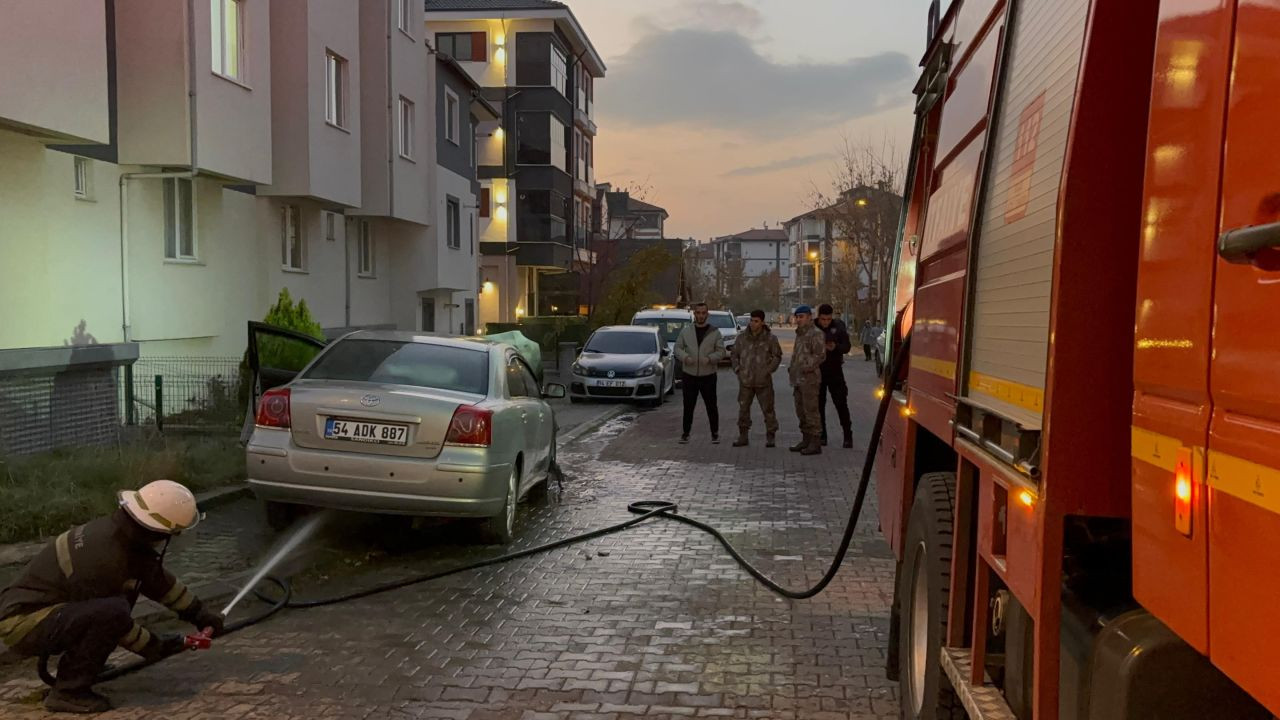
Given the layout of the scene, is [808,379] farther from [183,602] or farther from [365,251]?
[365,251]

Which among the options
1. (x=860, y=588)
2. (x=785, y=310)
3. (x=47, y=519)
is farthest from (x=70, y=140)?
(x=785, y=310)

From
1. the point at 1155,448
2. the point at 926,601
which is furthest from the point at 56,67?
the point at 1155,448

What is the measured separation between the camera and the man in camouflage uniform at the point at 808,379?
13688 mm

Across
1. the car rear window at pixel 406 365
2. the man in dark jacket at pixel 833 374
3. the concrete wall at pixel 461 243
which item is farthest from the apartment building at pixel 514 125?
the car rear window at pixel 406 365

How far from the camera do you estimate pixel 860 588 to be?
22.9 ft

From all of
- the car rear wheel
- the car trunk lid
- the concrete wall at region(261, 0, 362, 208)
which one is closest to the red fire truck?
the car trunk lid

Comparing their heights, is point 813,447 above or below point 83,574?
below

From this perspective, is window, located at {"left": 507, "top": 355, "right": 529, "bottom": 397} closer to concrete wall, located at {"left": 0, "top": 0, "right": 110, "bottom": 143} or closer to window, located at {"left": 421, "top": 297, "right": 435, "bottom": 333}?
Result: concrete wall, located at {"left": 0, "top": 0, "right": 110, "bottom": 143}

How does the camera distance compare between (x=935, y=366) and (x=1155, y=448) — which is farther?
(x=935, y=366)

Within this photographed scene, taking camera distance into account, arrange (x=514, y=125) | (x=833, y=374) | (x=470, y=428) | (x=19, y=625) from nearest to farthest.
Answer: (x=19, y=625) < (x=470, y=428) < (x=833, y=374) < (x=514, y=125)

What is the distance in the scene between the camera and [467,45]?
46.4 metres

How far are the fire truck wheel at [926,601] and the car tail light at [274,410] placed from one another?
474 centimetres

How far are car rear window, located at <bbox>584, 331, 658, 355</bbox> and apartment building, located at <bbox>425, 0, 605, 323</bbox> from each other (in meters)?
23.5

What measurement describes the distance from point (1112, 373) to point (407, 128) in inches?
994
